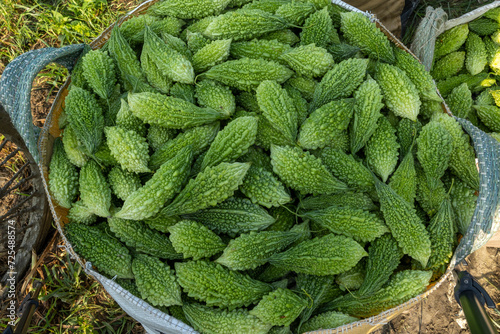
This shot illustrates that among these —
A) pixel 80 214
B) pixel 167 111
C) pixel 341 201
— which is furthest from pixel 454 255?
pixel 80 214

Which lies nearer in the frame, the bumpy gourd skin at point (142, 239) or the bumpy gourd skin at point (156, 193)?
the bumpy gourd skin at point (156, 193)

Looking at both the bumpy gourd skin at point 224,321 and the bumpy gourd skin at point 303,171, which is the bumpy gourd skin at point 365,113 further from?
the bumpy gourd skin at point 224,321

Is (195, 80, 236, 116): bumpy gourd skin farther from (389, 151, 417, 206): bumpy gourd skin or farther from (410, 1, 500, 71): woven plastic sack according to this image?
(410, 1, 500, 71): woven plastic sack

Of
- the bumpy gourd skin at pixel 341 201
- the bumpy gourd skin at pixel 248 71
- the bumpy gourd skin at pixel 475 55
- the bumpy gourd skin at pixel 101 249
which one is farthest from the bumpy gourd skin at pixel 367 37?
the bumpy gourd skin at pixel 101 249

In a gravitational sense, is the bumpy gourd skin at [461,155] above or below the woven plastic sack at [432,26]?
below

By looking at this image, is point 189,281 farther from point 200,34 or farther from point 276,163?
point 200,34

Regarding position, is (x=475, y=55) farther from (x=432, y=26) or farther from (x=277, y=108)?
(x=277, y=108)

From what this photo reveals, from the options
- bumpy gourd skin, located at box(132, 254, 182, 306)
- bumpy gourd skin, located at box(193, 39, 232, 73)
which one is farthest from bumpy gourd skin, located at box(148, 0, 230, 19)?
bumpy gourd skin, located at box(132, 254, 182, 306)
